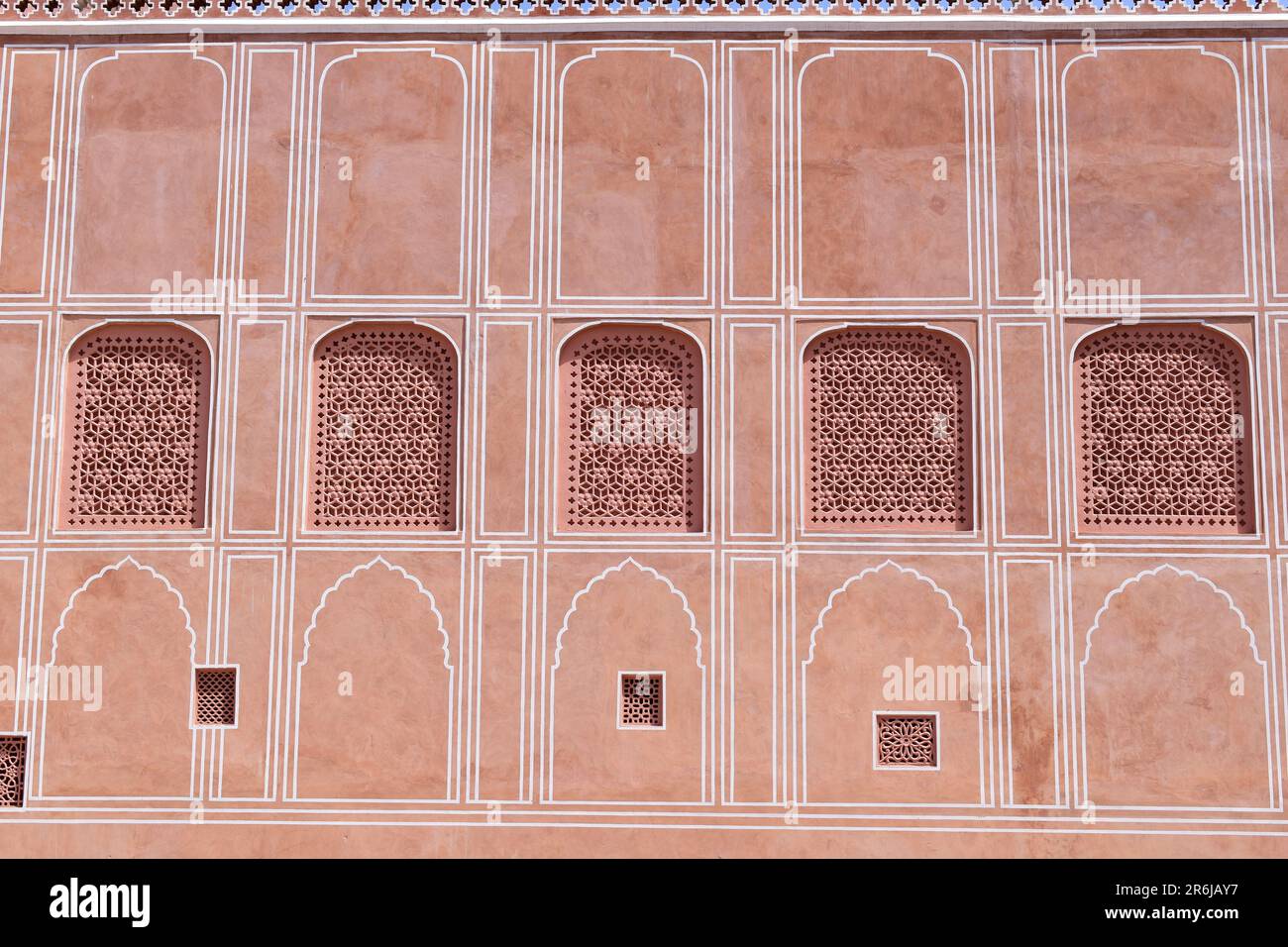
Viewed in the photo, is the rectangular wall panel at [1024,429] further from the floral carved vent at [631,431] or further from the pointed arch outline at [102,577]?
the pointed arch outline at [102,577]

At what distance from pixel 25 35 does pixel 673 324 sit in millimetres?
4552

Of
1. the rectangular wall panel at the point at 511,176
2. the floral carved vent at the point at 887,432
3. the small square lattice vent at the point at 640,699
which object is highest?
the rectangular wall panel at the point at 511,176

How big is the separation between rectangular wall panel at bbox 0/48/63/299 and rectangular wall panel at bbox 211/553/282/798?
226cm

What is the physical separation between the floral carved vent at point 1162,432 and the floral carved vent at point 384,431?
12.9 feet

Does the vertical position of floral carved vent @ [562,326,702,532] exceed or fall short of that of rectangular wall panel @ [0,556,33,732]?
it exceeds it

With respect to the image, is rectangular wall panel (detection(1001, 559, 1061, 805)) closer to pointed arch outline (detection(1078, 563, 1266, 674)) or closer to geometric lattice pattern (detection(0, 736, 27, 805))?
pointed arch outline (detection(1078, 563, 1266, 674))

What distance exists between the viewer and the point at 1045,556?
940cm

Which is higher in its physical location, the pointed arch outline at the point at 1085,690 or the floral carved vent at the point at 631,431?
the floral carved vent at the point at 631,431

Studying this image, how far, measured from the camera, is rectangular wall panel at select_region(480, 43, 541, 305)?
382 inches

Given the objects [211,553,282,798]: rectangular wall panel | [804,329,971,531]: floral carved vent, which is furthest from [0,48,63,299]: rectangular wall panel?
[804,329,971,531]: floral carved vent

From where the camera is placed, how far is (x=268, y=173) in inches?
386

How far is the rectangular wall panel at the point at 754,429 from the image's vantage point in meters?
9.48

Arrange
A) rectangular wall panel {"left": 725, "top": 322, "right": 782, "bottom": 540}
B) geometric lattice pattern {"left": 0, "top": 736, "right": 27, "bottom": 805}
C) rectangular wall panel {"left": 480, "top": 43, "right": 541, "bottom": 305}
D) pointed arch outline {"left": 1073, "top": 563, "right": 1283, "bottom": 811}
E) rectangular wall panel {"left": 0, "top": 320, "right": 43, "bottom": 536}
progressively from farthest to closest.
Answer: rectangular wall panel {"left": 480, "top": 43, "right": 541, "bottom": 305}
rectangular wall panel {"left": 0, "top": 320, "right": 43, "bottom": 536}
rectangular wall panel {"left": 725, "top": 322, "right": 782, "bottom": 540}
geometric lattice pattern {"left": 0, "top": 736, "right": 27, "bottom": 805}
pointed arch outline {"left": 1073, "top": 563, "right": 1283, "bottom": 811}

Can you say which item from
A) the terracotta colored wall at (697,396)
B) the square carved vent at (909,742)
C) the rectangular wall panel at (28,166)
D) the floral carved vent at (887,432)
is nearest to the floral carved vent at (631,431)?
the terracotta colored wall at (697,396)
